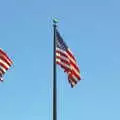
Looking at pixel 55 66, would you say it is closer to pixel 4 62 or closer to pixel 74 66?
pixel 74 66

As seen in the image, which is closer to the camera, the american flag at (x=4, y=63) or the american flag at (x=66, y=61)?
the american flag at (x=66, y=61)

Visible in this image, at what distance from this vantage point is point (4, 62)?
3042 cm

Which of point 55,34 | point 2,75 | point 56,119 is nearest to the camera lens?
point 56,119

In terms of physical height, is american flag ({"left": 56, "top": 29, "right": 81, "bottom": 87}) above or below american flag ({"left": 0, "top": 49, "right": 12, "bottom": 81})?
below

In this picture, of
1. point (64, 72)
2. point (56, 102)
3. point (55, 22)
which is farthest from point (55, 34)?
point (56, 102)

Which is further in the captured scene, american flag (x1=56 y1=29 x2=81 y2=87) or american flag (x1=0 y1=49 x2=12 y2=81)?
american flag (x1=0 y1=49 x2=12 y2=81)

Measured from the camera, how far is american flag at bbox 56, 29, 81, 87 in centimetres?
2719

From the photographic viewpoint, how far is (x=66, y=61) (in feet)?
90.6

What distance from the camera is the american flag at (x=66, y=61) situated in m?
27.2

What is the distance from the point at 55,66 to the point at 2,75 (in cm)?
562

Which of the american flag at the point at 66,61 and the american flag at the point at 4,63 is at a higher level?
the american flag at the point at 4,63

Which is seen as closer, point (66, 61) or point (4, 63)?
point (66, 61)

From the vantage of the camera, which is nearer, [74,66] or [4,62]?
[74,66]

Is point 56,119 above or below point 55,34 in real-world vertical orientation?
below
